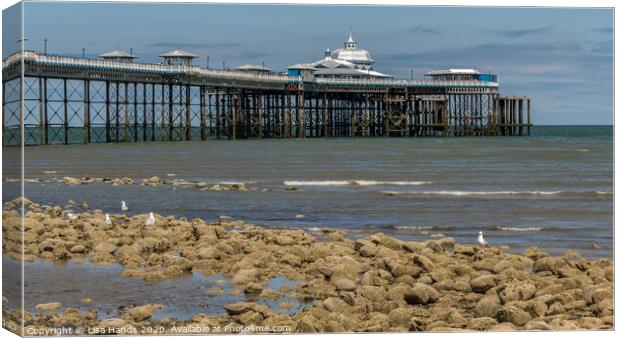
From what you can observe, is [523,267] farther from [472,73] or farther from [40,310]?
[472,73]

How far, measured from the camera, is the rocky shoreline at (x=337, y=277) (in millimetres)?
10828

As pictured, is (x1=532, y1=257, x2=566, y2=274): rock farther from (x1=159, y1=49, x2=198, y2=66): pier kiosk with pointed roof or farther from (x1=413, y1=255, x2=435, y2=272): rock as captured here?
(x1=159, y1=49, x2=198, y2=66): pier kiosk with pointed roof

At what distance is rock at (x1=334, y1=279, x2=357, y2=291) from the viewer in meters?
12.2

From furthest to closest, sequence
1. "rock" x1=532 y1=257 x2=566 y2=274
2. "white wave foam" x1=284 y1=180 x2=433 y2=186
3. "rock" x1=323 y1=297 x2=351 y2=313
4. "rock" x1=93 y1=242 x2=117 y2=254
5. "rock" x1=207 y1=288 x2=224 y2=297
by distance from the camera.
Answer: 1. "white wave foam" x1=284 y1=180 x2=433 y2=186
2. "rock" x1=93 y1=242 x2=117 y2=254
3. "rock" x1=532 y1=257 x2=566 y2=274
4. "rock" x1=207 y1=288 x2=224 y2=297
5. "rock" x1=323 y1=297 x2=351 y2=313

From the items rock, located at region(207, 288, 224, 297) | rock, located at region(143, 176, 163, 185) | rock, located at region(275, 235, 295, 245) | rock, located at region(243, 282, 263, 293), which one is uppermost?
rock, located at region(143, 176, 163, 185)

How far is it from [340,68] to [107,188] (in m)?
51.8

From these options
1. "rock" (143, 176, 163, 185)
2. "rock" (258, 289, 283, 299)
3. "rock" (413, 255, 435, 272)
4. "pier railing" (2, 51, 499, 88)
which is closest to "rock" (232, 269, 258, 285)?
"rock" (258, 289, 283, 299)

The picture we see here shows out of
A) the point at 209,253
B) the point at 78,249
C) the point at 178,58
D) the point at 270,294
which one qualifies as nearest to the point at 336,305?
the point at 270,294

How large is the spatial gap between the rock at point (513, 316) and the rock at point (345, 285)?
1.85 metres

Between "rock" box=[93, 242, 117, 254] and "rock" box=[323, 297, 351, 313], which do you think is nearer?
"rock" box=[323, 297, 351, 313]

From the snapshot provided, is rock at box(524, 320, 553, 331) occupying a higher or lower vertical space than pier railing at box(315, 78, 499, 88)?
lower

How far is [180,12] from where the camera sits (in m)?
11.6

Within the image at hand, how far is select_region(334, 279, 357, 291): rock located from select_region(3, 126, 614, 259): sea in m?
3.51

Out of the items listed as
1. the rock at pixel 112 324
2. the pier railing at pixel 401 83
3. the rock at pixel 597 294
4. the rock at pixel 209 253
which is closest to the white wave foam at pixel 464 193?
the rock at pixel 209 253
